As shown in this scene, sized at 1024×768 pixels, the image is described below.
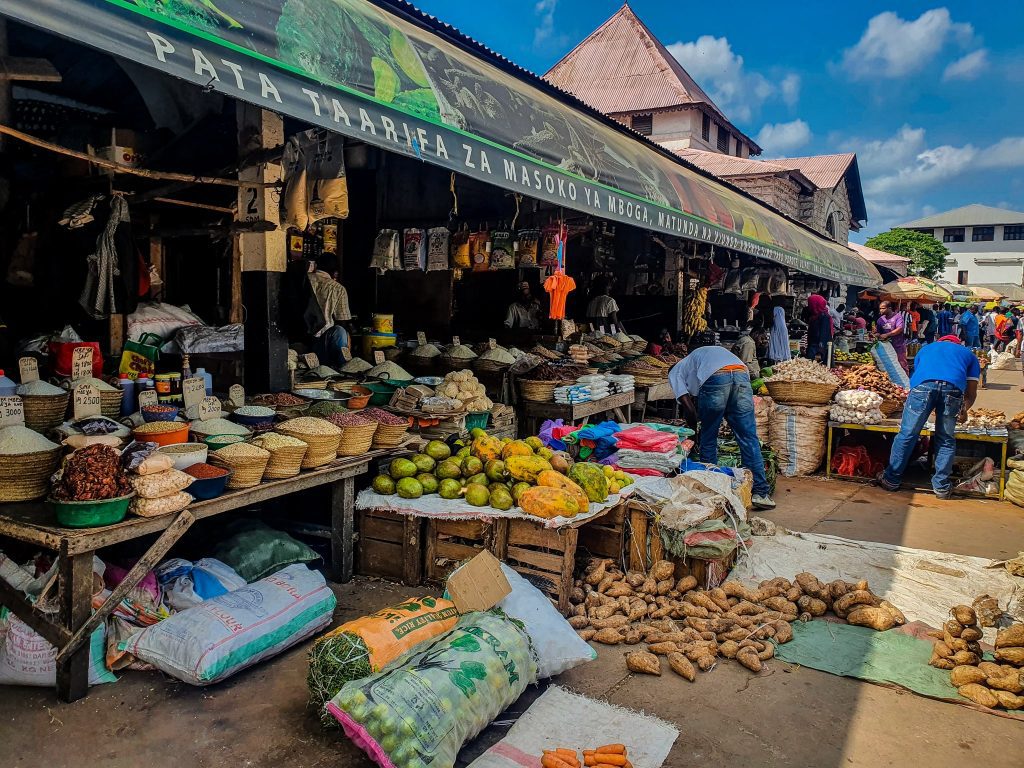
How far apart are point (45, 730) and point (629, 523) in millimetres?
3519

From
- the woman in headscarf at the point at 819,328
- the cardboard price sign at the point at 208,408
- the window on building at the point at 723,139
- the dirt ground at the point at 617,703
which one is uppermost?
the window on building at the point at 723,139

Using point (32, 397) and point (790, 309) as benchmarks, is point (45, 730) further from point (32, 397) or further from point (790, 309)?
point (790, 309)

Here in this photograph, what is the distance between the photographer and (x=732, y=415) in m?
7.07

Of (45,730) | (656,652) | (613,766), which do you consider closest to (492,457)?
(656,652)

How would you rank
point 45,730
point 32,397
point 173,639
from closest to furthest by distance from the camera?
point 45,730, point 173,639, point 32,397

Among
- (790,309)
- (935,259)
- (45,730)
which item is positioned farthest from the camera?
(935,259)

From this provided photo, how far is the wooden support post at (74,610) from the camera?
3166 mm

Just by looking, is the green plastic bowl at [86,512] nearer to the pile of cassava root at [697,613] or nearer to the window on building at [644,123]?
the pile of cassava root at [697,613]

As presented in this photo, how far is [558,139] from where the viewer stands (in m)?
5.64

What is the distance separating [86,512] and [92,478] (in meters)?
0.16

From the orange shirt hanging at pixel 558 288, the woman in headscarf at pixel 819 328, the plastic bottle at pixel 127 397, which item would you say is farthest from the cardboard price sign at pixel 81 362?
the woman in headscarf at pixel 819 328

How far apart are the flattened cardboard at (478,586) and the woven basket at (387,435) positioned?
175 cm

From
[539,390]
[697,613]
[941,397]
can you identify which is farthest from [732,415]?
[697,613]

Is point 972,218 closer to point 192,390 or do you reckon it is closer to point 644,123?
point 644,123
